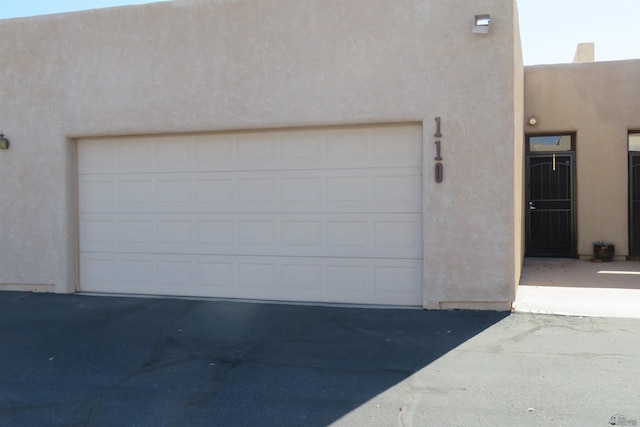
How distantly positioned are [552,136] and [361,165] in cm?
624

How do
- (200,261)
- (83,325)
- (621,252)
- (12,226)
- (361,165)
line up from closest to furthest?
(83,325)
(361,165)
(200,261)
(12,226)
(621,252)

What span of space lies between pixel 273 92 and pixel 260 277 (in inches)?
98.2

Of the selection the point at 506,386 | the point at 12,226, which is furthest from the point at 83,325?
the point at 506,386

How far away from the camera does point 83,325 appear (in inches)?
246

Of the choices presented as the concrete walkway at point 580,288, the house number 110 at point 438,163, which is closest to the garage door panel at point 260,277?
the house number 110 at point 438,163

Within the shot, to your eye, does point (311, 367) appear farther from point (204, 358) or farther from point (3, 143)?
point (3, 143)

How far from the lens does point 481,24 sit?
247 inches

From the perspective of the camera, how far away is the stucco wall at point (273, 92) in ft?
20.9

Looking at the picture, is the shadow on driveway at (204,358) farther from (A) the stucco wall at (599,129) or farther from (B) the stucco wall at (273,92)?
(A) the stucco wall at (599,129)

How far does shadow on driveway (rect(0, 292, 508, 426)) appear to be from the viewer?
395 centimetres

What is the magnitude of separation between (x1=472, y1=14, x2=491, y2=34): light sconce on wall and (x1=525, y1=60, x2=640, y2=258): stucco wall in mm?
5357

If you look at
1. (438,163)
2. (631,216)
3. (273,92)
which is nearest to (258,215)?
(273,92)

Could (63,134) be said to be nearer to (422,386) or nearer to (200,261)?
(200,261)

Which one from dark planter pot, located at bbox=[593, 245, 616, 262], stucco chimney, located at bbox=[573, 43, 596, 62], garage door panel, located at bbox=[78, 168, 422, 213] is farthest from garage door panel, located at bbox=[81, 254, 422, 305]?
stucco chimney, located at bbox=[573, 43, 596, 62]
